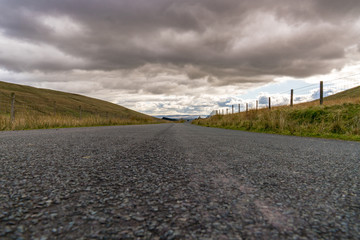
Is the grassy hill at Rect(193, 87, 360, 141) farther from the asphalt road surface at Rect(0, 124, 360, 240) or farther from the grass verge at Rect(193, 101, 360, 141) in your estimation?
the asphalt road surface at Rect(0, 124, 360, 240)

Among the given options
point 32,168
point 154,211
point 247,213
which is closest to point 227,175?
point 247,213

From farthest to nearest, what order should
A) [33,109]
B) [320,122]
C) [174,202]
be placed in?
[33,109], [320,122], [174,202]

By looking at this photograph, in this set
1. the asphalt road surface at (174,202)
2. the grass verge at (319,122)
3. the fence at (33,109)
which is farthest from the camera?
the fence at (33,109)

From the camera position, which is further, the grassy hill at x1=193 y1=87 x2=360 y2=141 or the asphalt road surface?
the grassy hill at x1=193 y1=87 x2=360 y2=141

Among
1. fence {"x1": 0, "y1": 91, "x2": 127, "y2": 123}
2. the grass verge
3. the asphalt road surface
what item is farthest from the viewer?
fence {"x1": 0, "y1": 91, "x2": 127, "y2": 123}

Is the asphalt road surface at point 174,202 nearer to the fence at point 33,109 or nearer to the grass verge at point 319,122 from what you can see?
the grass verge at point 319,122

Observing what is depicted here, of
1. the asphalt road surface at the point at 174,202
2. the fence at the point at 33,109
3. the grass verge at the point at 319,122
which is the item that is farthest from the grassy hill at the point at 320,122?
the fence at the point at 33,109

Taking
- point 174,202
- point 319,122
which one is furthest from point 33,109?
point 319,122

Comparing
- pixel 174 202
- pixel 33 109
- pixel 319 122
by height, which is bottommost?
pixel 174 202

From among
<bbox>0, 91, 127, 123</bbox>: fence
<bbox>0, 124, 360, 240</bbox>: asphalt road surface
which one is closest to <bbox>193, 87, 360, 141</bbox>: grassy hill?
<bbox>0, 124, 360, 240</bbox>: asphalt road surface

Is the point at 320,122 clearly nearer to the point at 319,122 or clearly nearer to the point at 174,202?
the point at 319,122

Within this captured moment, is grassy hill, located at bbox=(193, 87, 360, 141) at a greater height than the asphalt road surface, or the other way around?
grassy hill, located at bbox=(193, 87, 360, 141)

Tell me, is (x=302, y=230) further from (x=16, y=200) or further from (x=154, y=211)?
(x=16, y=200)

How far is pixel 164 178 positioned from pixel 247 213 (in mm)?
895
